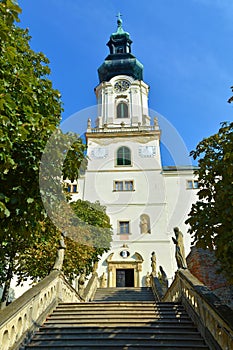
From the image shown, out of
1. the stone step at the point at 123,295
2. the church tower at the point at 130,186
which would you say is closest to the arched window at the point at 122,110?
the church tower at the point at 130,186

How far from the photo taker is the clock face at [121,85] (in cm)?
3791

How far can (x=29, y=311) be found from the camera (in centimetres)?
688

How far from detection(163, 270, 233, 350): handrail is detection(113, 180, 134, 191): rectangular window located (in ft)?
62.9

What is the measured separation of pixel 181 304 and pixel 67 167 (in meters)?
5.88

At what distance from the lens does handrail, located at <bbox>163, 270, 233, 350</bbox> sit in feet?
17.1

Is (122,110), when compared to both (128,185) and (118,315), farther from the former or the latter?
(118,315)

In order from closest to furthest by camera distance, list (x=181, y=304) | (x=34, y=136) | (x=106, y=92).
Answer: (x=34, y=136)
(x=181, y=304)
(x=106, y=92)

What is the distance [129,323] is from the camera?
7.46m

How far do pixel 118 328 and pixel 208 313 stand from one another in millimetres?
2113

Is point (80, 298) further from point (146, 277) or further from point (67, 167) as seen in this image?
point (146, 277)

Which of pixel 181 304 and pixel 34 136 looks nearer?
pixel 34 136

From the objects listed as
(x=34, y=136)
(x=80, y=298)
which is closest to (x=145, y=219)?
(x=80, y=298)

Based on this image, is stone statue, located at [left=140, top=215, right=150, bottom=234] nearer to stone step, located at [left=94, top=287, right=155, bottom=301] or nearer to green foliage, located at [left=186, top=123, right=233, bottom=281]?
stone step, located at [left=94, top=287, right=155, bottom=301]


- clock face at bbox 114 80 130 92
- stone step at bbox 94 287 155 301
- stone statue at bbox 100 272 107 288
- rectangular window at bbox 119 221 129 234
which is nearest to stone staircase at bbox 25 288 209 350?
stone step at bbox 94 287 155 301
